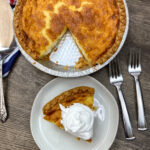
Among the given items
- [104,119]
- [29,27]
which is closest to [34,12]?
[29,27]

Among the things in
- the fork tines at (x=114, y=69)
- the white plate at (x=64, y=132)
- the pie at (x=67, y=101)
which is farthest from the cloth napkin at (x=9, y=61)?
the fork tines at (x=114, y=69)

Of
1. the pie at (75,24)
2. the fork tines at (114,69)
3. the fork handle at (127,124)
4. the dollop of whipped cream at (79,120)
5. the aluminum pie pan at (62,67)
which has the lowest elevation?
the fork handle at (127,124)

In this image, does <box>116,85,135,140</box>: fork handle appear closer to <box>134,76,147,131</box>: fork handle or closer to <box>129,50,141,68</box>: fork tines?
<box>134,76,147,131</box>: fork handle

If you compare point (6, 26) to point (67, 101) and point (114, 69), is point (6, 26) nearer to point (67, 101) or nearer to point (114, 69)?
point (67, 101)

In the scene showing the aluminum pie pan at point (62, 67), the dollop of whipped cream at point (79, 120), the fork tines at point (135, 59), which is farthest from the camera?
the fork tines at point (135, 59)

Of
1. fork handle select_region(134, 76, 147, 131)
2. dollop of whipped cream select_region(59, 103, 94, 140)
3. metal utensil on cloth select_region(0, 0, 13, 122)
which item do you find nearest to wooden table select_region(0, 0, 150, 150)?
fork handle select_region(134, 76, 147, 131)

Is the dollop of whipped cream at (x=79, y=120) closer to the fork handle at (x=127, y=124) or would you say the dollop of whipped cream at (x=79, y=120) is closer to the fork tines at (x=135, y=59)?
the fork handle at (x=127, y=124)

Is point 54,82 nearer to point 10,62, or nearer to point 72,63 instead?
point 72,63
